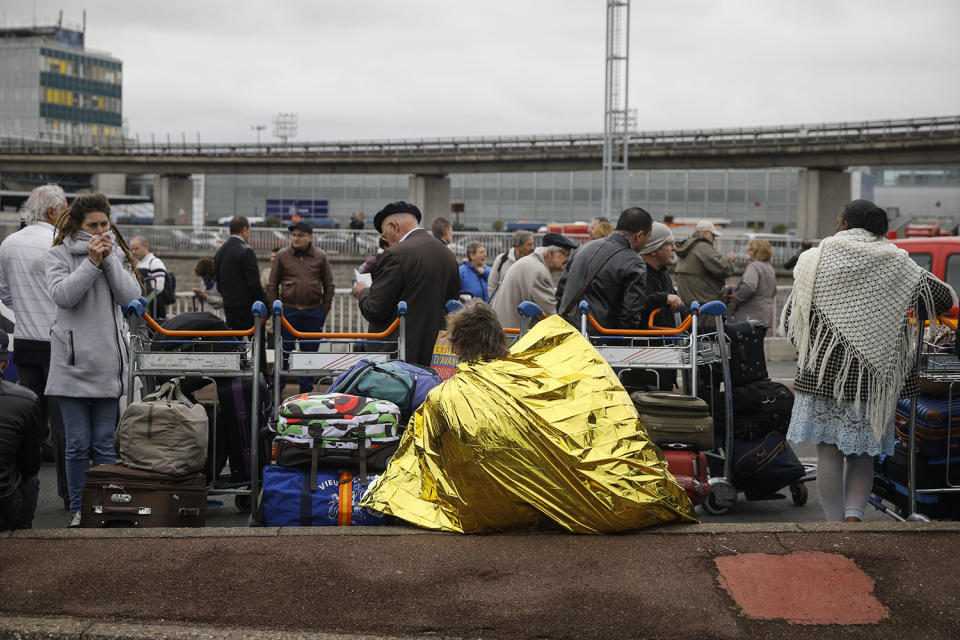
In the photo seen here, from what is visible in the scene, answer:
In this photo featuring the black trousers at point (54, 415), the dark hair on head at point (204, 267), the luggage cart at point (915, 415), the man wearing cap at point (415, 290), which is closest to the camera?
the luggage cart at point (915, 415)

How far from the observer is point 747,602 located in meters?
4.69

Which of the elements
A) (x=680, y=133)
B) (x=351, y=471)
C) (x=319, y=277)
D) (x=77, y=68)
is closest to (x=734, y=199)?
(x=680, y=133)

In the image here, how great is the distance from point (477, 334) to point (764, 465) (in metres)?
2.53

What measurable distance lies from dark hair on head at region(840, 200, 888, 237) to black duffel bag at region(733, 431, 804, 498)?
1.71 metres

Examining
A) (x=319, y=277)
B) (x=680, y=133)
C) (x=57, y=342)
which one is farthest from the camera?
(x=680, y=133)

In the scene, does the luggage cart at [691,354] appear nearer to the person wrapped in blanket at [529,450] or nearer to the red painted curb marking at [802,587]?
the person wrapped in blanket at [529,450]

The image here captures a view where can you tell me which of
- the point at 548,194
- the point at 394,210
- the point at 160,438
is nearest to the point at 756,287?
the point at 394,210

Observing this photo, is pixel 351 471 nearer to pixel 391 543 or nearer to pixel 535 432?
pixel 391 543

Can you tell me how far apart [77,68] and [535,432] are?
167090 mm

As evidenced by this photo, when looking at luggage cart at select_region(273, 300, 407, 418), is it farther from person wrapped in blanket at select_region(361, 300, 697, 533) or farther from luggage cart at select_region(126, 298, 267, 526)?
person wrapped in blanket at select_region(361, 300, 697, 533)

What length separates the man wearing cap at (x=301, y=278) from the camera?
36.2 feet

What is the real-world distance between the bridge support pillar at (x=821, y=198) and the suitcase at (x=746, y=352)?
44.7m

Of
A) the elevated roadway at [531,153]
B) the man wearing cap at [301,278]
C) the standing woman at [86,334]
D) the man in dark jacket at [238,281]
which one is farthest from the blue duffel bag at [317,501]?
the elevated roadway at [531,153]

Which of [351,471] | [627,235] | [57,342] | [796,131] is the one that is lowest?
[351,471]
